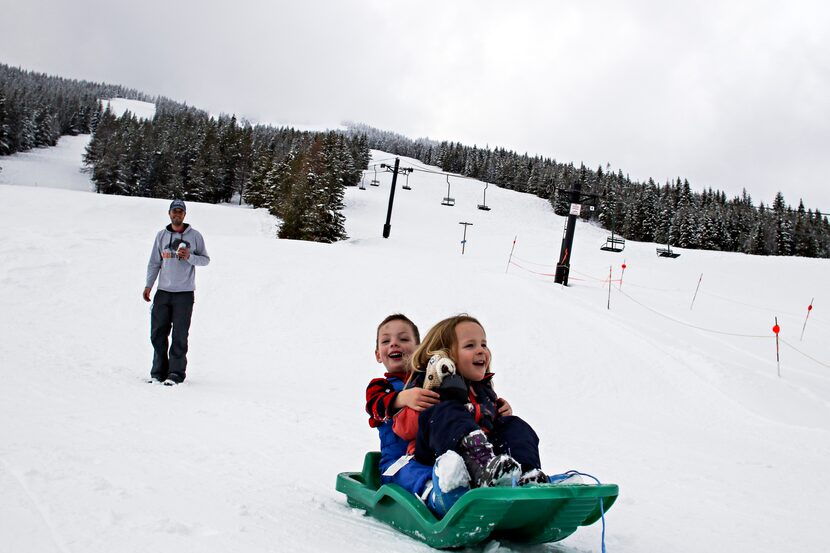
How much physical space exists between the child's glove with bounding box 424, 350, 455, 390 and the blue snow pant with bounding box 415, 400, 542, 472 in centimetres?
12

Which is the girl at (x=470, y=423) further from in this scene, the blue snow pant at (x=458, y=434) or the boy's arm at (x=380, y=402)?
the boy's arm at (x=380, y=402)

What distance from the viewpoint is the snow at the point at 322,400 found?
2.62m

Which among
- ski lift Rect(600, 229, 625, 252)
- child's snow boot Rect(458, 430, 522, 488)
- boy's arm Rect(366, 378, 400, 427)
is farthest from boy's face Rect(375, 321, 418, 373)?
ski lift Rect(600, 229, 625, 252)

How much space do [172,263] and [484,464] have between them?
5.49 meters

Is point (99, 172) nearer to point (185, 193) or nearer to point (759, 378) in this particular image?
point (185, 193)

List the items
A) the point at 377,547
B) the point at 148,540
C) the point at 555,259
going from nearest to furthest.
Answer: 1. the point at 148,540
2. the point at 377,547
3. the point at 555,259

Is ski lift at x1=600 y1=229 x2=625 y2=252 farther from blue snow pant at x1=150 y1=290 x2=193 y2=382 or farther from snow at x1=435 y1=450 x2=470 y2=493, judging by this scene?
snow at x1=435 y1=450 x2=470 y2=493

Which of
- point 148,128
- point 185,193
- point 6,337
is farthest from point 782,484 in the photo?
point 148,128

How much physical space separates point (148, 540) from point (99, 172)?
235ft

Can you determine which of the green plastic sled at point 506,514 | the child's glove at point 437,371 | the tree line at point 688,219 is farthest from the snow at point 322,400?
the tree line at point 688,219

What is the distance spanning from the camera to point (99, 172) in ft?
206

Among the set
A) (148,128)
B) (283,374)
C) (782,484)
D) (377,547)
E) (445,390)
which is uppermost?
(148,128)

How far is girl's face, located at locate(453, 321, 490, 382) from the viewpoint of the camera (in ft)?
9.51

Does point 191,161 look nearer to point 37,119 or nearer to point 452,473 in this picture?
point 37,119
